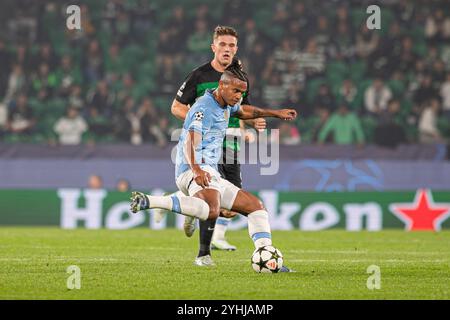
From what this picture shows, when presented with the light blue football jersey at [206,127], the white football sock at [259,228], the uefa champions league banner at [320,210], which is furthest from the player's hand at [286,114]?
the uefa champions league banner at [320,210]

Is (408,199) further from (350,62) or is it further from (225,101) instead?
(225,101)

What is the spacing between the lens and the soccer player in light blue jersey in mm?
9289

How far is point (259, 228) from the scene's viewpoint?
948 centimetres

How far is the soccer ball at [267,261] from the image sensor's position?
30.3ft

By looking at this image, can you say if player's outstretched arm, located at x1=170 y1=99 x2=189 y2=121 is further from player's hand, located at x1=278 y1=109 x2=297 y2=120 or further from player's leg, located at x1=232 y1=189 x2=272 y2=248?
player's leg, located at x1=232 y1=189 x2=272 y2=248

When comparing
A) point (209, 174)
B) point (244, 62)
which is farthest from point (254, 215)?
point (244, 62)

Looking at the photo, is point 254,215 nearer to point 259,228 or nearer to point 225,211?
point 259,228

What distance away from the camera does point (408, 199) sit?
60.4 feet

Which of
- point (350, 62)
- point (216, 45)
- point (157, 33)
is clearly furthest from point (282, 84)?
point (216, 45)

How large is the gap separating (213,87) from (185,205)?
6.51 ft

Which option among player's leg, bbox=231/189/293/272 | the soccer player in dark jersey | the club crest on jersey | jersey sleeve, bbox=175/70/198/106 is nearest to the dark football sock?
the soccer player in dark jersey

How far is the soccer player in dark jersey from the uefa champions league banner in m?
6.77

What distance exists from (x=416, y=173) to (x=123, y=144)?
5641 mm
